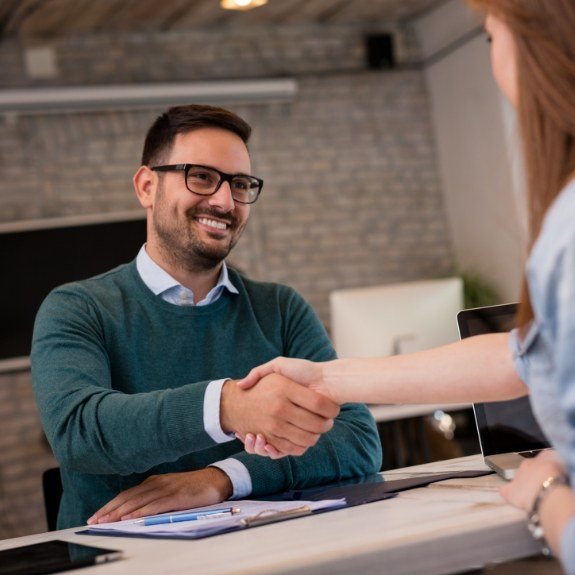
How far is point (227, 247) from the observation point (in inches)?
94.6

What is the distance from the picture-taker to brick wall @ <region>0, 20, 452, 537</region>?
21.1 feet

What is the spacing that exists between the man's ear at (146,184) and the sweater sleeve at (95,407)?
439 mm

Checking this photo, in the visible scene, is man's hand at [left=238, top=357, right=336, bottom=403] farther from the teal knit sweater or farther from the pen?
the pen

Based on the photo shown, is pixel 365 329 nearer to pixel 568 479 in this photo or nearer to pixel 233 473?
pixel 233 473

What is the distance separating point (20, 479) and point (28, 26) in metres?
2.90

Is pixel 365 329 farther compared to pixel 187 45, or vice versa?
pixel 187 45

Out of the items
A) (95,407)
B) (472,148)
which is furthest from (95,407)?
(472,148)

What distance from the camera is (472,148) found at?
714cm

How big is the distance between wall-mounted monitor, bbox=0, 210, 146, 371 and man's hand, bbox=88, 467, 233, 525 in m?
4.48

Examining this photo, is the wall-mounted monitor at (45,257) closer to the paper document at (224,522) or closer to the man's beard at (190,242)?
the man's beard at (190,242)

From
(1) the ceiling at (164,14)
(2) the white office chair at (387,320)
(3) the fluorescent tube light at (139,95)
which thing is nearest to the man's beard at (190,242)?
(2) the white office chair at (387,320)

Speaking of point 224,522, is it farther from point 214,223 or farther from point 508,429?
point 214,223

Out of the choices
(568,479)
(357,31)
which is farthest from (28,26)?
(568,479)

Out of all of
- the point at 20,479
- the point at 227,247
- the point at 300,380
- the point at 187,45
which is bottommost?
the point at 20,479
